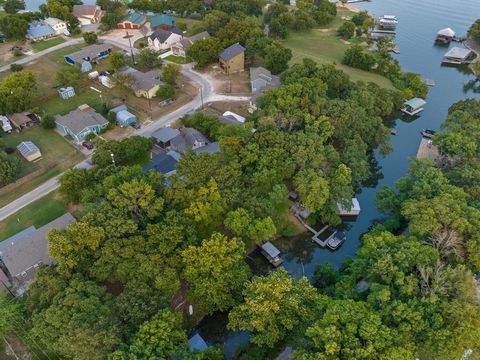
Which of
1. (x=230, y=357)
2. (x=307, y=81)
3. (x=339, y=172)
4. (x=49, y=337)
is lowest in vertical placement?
(x=230, y=357)

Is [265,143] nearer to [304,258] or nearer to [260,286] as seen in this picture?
[304,258]

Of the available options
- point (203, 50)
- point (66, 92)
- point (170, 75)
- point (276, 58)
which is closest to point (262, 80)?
point (276, 58)

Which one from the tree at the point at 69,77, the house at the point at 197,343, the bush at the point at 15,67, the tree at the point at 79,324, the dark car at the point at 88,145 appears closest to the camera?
the tree at the point at 79,324

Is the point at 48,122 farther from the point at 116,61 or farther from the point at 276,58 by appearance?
the point at 276,58

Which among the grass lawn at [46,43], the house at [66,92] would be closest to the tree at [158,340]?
the house at [66,92]

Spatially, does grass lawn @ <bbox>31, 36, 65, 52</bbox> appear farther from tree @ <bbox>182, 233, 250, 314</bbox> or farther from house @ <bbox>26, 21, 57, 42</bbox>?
tree @ <bbox>182, 233, 250, 314</bbox>

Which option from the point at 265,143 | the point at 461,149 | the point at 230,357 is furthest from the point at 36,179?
the point at 461,149

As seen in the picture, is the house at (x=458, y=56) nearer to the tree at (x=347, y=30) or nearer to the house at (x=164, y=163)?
the tree at (x=347, y=30)
